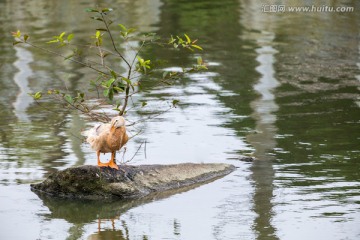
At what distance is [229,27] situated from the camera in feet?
64.3

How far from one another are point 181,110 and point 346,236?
5.20 m

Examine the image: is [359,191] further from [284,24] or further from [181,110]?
[284,24]

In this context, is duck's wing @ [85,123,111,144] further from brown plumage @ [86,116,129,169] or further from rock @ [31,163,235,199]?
rock @ [31,163,235,199]

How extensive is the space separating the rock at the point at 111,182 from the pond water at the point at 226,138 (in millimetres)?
143

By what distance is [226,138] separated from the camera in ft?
35.0

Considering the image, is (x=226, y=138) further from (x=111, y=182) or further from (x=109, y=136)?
(x=109, y=136)

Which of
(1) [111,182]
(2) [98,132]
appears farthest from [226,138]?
(2) [98,132]

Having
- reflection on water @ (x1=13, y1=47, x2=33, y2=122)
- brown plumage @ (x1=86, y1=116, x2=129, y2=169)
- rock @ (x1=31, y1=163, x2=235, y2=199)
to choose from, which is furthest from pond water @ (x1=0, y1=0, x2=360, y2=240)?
brown plumage @ (x1=86, y1=116, x2=129, y2=169)

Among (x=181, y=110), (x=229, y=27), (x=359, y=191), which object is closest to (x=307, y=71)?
(x=181, y=110)

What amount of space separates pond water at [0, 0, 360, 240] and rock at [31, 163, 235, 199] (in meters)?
0.14

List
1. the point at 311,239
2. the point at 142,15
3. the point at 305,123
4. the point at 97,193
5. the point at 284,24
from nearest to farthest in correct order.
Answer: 1. the point at 311,239
2. the point at 97,193
3. the point at 305,123
4. the point at 284,24
5. the point at 142,15

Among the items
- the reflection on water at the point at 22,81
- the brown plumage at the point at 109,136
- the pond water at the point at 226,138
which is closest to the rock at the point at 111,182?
the pond water at the point at 226,138

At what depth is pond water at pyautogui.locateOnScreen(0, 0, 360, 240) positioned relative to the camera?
777 cm

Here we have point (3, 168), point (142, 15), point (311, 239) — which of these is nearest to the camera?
point (311, 239)
